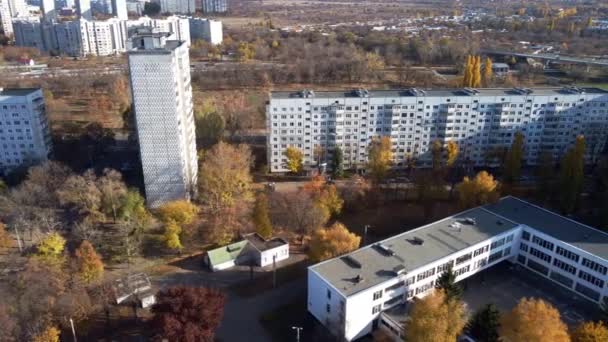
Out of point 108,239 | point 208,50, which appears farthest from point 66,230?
point 208,50

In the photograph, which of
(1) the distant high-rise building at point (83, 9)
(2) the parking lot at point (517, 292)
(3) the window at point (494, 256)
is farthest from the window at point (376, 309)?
(1) the distant high-rise building at point (83, 9)

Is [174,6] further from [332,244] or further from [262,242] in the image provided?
[332,244]

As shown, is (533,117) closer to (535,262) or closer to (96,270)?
(535,262)

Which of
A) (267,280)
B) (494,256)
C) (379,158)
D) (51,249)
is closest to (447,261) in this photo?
(494,256)

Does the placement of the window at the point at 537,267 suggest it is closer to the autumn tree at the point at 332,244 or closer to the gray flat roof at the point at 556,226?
the gray flat roof at the point at 556,226

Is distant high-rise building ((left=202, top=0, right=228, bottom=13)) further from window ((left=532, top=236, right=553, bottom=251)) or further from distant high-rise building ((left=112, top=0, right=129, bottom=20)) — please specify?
window ((left=532, top=236, right=553, bottom=251))

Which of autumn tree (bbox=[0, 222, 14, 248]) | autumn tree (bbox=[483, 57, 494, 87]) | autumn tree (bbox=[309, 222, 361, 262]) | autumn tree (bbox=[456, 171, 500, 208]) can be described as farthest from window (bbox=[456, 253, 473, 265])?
autumn tree (bbox=[483, 57, 494, 87])
